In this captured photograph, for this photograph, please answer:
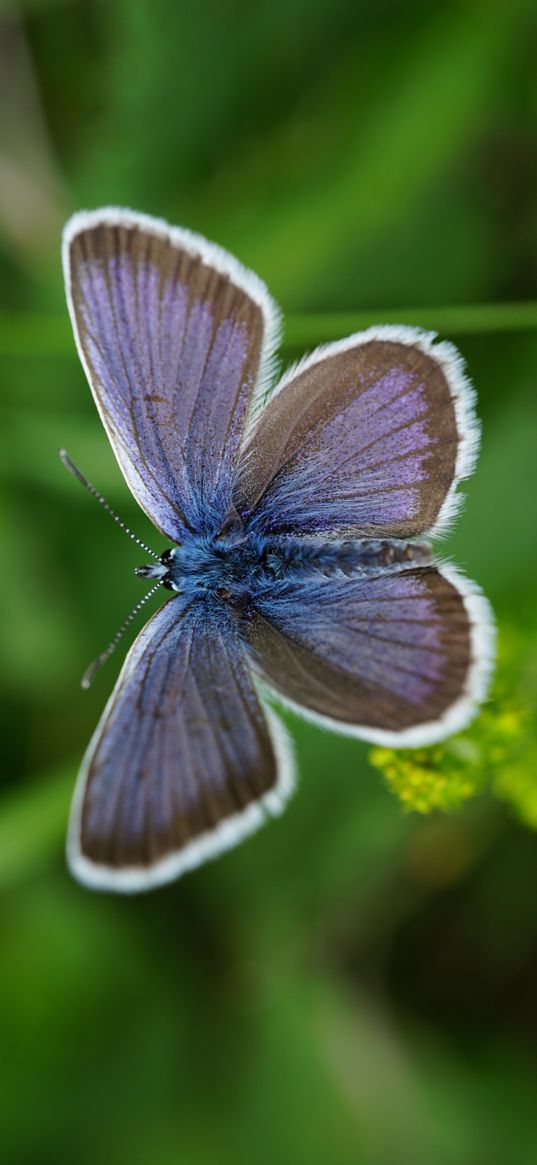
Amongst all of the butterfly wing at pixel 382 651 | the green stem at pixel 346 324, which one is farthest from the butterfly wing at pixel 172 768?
the green stem at pixel 346 324

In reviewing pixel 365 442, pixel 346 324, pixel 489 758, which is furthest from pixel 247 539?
pixel 489 758

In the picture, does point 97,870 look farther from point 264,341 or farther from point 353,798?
point 353,798

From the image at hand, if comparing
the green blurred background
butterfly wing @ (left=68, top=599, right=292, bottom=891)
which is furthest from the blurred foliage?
the green blurred background

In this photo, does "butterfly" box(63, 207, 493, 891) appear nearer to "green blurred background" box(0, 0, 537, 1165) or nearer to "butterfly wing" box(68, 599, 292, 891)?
"butterfly wing" box(68, 599, 292, 891)

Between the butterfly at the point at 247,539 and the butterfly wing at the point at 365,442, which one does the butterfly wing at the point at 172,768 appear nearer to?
the butterfly at the point at 247,539

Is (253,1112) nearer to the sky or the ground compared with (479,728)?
nearer to the ground

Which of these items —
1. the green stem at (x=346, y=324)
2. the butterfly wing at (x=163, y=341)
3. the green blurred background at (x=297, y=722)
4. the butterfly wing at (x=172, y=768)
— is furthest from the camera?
the green blurred background at (x=297, y=722)

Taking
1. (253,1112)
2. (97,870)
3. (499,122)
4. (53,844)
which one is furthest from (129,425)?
(253,1112)
